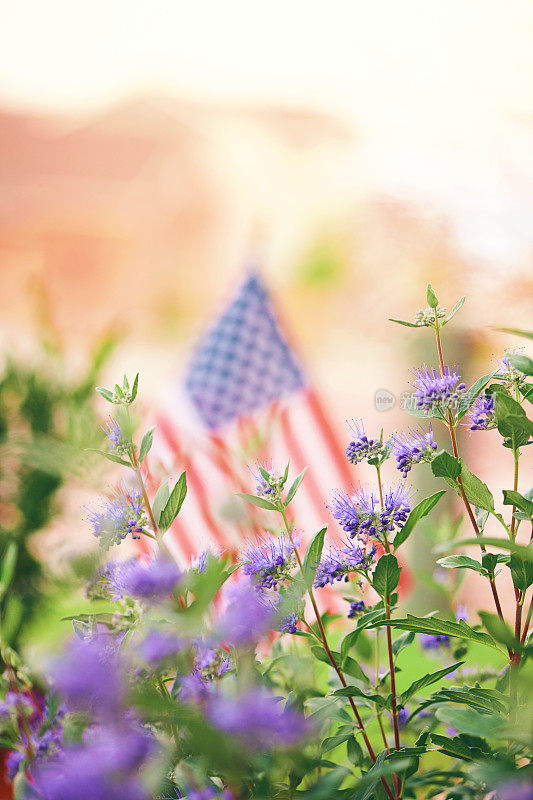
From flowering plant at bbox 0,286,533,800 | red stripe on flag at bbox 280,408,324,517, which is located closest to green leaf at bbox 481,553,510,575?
flowering plant at bbox 0,286,533,800

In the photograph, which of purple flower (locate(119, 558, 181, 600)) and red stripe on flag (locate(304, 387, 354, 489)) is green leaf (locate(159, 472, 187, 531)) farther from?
red stripe on flag (locate(304, 387, 354, 489))

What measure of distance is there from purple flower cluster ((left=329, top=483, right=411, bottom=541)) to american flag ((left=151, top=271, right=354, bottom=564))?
1099 millimetres

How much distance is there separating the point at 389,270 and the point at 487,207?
0.49 ft

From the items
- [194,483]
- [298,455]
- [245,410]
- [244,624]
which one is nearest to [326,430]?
[298,455]

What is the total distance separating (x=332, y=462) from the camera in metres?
1.56

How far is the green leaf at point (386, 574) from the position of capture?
298 mm

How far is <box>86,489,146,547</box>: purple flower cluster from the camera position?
30 cm

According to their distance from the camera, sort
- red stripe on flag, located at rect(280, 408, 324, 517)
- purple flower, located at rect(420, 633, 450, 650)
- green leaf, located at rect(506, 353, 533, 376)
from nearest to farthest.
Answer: green leaf, located at rect(506, 353, 533, 376), purple flower, located at rect(420, 633, 450, 650), red stripe on flag, located at rect(280, 408, 324, 517)

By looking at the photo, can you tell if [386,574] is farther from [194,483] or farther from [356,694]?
[194,483]

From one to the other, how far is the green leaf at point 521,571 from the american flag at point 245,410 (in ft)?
3.69

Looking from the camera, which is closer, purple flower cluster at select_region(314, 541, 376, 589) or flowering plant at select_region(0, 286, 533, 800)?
flowering plant at select_region(0, 286, 533, 800)

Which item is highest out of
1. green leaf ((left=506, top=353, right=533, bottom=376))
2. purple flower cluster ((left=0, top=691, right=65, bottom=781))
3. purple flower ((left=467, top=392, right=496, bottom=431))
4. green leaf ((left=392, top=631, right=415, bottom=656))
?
green leaf ((left=506, top=353, right=533, bottom=376))

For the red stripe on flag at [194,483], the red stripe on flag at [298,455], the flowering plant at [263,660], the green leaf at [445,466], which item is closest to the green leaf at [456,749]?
the flowering plant at [263,660]

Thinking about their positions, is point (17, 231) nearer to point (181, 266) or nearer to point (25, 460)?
point (181, 266)
